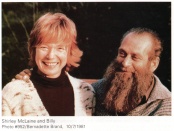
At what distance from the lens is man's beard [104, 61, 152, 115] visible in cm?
138

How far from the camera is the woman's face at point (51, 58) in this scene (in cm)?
138

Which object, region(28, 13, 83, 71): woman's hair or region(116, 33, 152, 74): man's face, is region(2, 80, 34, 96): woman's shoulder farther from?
region(116, 33, 152, 74): man's face

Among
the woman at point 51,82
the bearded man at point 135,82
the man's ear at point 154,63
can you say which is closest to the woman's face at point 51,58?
the woman at point 51,82

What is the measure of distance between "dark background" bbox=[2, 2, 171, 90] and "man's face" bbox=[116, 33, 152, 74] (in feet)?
Answer: 0.18

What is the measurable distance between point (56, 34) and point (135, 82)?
45 cm

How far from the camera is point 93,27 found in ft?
4.75

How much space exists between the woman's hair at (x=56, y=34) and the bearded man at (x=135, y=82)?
191 mm

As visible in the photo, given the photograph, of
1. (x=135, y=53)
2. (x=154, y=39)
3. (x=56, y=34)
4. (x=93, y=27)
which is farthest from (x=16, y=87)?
(x=154, y=39)

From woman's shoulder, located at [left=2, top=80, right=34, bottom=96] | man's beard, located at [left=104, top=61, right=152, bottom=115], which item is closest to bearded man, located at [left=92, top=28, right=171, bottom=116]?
man's beard, located at [left=104, top=61, right=152, bottom=115]

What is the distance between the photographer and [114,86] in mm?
1395
